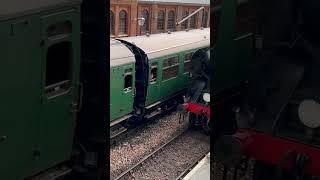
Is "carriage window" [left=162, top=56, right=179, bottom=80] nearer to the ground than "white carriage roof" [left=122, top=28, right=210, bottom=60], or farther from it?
nearer to the ground

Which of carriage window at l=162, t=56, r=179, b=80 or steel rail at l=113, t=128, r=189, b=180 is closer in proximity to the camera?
steel rail at l=113, t=128, r=189, b=180

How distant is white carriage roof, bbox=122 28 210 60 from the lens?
13.3 m

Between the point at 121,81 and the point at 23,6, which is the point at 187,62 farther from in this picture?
the point at 23,6

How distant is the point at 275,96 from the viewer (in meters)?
4.31

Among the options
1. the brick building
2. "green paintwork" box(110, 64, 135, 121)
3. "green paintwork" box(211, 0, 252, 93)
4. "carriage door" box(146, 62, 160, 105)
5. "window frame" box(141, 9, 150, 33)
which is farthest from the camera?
"window frame" box(141, 9, 150, 33)

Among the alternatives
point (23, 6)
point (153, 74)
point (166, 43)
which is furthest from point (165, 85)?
point (23, 6)

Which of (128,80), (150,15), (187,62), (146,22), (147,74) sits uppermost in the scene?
(150,15)

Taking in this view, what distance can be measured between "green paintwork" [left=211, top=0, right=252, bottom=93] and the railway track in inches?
216

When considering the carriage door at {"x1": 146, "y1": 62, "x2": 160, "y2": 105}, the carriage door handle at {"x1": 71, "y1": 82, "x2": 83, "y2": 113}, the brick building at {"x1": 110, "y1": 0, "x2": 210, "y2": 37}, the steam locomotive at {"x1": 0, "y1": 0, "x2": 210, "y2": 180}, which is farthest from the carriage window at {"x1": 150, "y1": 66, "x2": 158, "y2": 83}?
the brick building at {"x1": 110, "y1": 0, "x2": 210, "y2": 37}

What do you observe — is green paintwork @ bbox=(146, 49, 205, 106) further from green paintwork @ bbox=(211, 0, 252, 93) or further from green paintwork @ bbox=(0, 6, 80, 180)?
green paintwork @ bbox=(0, 6, 80, 180)

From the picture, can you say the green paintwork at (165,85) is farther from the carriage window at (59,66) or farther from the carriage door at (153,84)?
the carriage window at (59,66)

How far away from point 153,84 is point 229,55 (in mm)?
8762

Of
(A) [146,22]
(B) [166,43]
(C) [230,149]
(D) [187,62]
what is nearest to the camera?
(C) [230,149]

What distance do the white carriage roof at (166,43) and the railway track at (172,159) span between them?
116 inches
